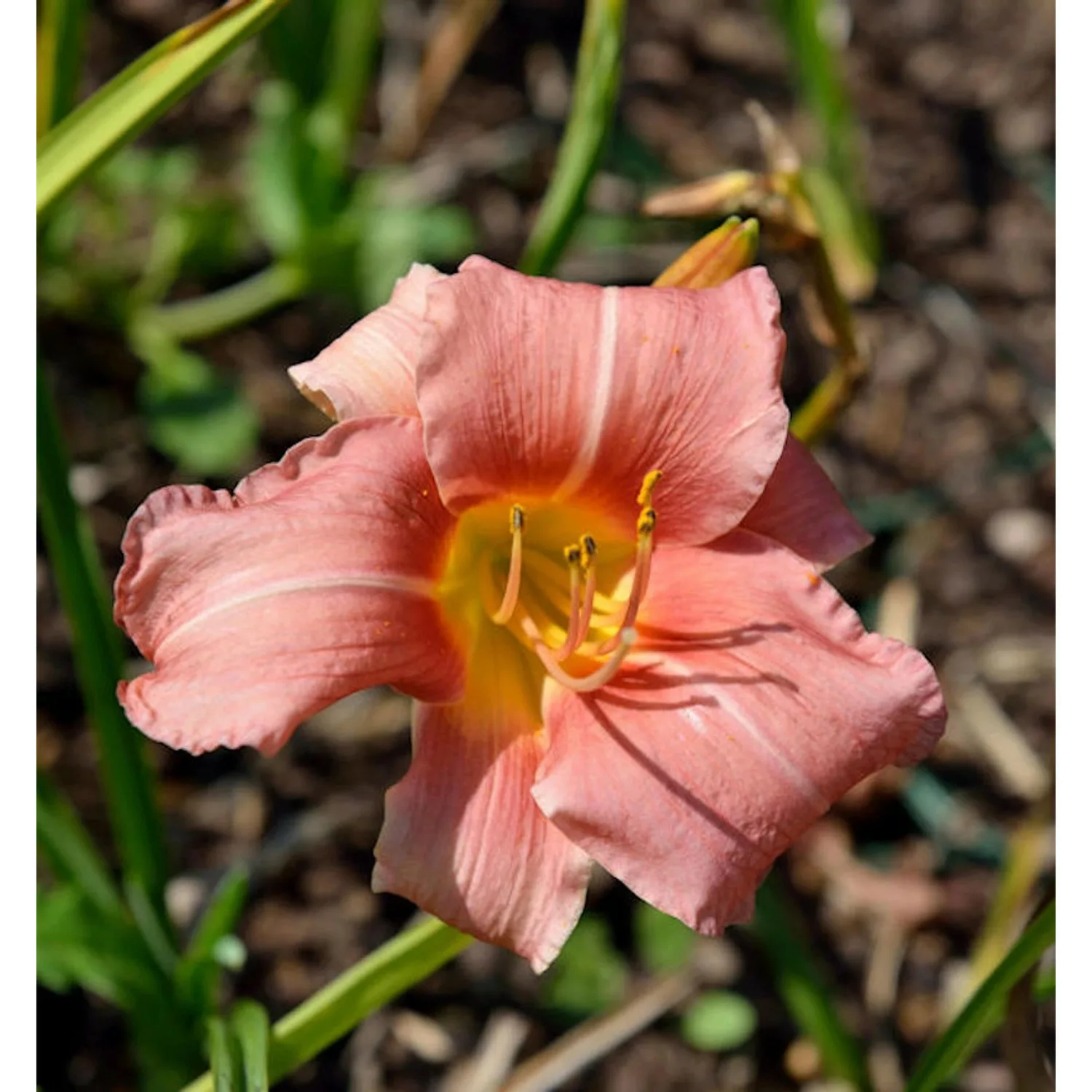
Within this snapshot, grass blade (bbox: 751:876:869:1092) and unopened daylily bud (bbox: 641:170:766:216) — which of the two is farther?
grass blade (bbox: 751:876:869:1092)

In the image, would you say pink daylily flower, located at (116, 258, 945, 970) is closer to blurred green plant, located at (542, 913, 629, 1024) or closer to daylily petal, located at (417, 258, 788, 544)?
daylily petal, located at (417, 258, 788, 544)

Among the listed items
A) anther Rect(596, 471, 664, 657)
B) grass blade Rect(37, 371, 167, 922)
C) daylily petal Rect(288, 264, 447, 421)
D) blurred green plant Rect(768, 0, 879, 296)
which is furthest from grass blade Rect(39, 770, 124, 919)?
blurred green plant Rect(768, 0, 879, 296)

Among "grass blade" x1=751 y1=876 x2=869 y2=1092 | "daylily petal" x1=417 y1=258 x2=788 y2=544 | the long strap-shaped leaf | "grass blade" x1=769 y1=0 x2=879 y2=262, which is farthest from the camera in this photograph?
"grass blade" x1=769 y1=0 x2=879 y2=262

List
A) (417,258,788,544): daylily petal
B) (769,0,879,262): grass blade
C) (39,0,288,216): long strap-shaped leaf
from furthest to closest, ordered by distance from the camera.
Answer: (769,0,879,262): grass blade, (39,0,288,216): long strap-shaped leaf, (417,258,788,544): daylily petal

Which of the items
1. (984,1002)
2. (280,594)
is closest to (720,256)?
(280,594)

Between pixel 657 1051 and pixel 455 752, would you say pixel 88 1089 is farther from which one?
pixel 455 752

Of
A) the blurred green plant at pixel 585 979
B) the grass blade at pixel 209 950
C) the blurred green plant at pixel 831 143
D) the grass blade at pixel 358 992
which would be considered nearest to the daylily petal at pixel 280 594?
the grass blade at pixel 358 992

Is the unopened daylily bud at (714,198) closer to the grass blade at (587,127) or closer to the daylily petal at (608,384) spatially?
the grass blade at (587,127)
